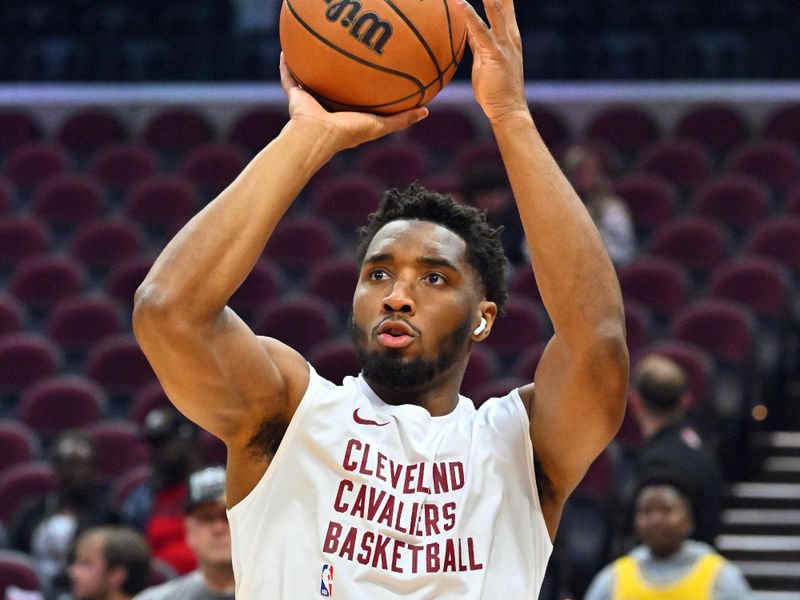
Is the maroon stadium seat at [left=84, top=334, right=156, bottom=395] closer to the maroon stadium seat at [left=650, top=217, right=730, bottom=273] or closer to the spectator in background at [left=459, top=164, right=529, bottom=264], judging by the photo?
the spectator in background at [left=459, top=164, right=529, bottom=264]

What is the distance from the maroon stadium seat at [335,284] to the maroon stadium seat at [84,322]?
1.14 meters

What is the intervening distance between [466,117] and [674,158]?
1712mm

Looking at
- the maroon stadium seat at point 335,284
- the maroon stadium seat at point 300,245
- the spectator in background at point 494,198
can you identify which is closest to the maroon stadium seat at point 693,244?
the spectator in background at point 494,198

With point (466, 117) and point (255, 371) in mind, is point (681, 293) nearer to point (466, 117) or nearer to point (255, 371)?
point (466, 117)

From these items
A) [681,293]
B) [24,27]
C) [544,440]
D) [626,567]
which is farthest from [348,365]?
[24,27]

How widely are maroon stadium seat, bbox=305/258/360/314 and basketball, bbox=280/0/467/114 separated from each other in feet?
18.2

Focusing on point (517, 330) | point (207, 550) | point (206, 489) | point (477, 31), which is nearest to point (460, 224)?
point (477, 31)

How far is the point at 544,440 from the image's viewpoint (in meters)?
2.53

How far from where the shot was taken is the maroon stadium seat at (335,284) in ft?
26.7

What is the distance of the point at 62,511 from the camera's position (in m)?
6.05

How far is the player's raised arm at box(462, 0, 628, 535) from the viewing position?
240 cm

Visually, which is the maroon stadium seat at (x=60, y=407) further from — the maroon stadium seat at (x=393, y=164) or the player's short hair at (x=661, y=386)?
the player's short hair at (x=661, y=386)

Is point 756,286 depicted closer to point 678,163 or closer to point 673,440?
point 678,163

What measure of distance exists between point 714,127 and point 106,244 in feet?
14.0
